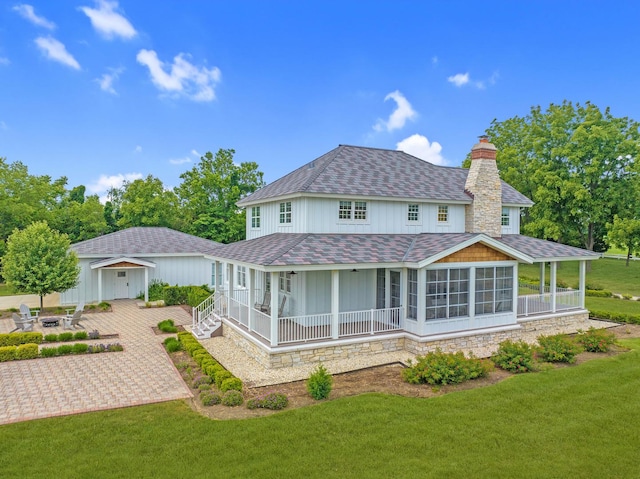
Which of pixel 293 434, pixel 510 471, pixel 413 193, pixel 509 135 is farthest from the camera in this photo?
pixel 509 135

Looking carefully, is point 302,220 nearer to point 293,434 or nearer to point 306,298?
point 306,298

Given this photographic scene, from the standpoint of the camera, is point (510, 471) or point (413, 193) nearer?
point (510, 471)

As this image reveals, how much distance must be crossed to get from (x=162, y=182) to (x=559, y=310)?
43414 millimetres

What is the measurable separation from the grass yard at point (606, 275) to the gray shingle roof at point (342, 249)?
774 inches

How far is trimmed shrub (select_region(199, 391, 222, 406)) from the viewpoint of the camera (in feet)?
34.3

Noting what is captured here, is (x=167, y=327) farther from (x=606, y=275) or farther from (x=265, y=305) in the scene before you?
(x=606, y=275)

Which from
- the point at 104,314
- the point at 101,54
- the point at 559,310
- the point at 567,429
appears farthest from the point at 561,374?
the point at 101,54

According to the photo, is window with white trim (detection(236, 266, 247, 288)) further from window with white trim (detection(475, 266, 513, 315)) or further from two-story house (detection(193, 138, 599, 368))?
window with white trim (detection(475, 266, 513, 315))

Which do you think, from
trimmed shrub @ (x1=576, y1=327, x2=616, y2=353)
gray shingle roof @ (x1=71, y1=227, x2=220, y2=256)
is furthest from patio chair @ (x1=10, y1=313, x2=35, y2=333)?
trimmed shrub @ (x1=576, y1=327, x2=616, y2=353)

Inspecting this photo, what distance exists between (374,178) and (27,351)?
15.1m

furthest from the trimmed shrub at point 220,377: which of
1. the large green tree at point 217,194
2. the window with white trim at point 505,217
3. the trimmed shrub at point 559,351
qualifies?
the large green tree at point 217,194

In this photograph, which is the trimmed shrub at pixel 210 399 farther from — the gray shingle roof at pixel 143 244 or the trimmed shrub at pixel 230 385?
the gray shingle roof at pixel 143 244

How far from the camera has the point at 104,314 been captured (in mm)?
22922

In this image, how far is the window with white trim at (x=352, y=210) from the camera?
Result: 1716cm
